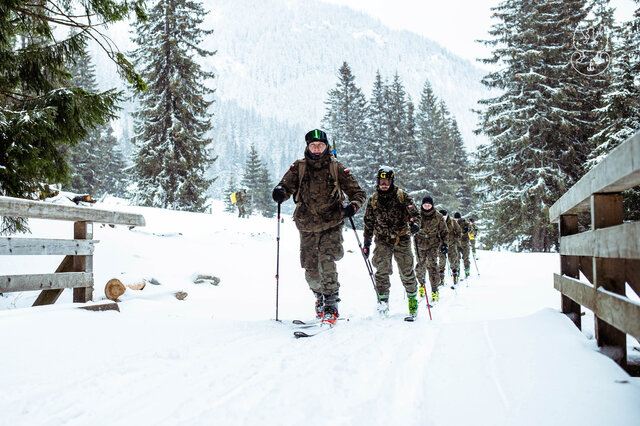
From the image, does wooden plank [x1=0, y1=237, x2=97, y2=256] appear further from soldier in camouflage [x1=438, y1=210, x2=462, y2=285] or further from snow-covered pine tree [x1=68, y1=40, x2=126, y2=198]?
snow-covered pine tree [x1=68, y1=40, x2=126, y2=198]

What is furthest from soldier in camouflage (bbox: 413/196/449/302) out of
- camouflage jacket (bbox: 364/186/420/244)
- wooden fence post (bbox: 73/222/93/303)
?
wooden fence post (bbox: 73/222/93/303)

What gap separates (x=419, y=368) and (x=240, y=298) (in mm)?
5944


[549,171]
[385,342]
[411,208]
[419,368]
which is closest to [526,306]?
[411,208]

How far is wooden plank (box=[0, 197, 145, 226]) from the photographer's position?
4.23 metres

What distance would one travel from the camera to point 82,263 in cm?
525

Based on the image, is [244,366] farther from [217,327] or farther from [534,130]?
[534,130]

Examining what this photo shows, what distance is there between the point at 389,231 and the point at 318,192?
1.48 meters

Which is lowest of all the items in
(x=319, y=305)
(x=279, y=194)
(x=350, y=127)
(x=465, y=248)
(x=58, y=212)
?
(x=319, y=305)

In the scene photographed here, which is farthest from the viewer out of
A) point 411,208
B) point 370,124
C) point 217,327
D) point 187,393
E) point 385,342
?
point 370,124

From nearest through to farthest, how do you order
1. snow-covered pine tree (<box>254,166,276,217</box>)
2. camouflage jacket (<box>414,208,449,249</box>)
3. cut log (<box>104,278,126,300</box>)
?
cut log (<box>104,278,126,300</box>) < camouflage jacket (<box>414,208,449,249</box>) < snow-covered pine tree (<box>254,166,276,217</box>)

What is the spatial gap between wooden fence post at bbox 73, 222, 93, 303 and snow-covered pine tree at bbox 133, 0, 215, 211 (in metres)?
17.9

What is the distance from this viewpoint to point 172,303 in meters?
6.70

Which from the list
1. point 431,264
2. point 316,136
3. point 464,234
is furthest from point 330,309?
point 464,234

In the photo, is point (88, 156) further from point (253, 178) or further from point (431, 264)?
point (431, 264)
